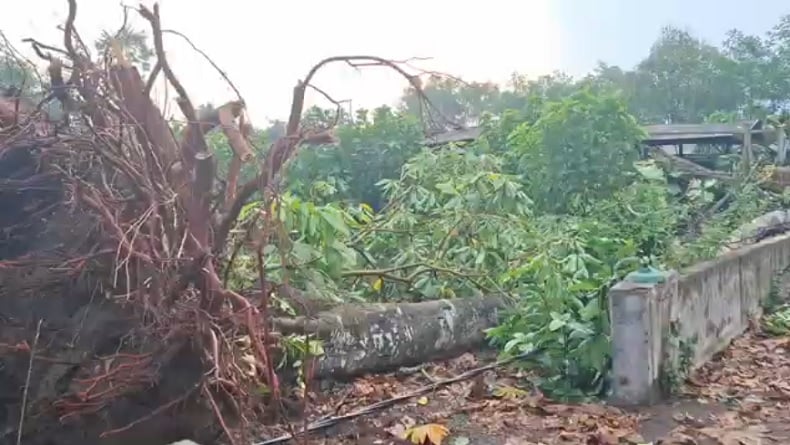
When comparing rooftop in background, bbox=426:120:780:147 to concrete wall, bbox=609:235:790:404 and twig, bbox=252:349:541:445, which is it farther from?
twig, bbox=252:349:541:445

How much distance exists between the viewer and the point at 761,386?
5453 mm

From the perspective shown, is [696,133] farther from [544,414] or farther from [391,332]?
[544,414]

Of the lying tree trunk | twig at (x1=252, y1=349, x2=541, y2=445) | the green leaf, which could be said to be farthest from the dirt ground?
the green leaf

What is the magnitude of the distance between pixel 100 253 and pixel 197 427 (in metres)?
1.12

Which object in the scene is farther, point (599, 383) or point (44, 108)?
point (599, 383)

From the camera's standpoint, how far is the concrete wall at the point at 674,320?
5.07 metres

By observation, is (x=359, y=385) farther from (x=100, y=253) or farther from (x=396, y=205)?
(x=396, y=205)

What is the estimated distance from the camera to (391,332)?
19.2ft

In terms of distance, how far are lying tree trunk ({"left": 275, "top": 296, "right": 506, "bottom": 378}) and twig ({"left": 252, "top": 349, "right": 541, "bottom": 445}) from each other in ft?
1.47

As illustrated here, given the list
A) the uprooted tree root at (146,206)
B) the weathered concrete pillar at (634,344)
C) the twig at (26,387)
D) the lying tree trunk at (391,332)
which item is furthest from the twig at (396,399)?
the twig at (26,387)

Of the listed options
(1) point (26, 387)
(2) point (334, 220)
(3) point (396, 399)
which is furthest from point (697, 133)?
(1) point (26, 387)

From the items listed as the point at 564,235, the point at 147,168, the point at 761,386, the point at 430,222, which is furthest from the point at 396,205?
the point at 147,168

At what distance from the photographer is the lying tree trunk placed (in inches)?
213

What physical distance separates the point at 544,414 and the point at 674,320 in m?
1.36
